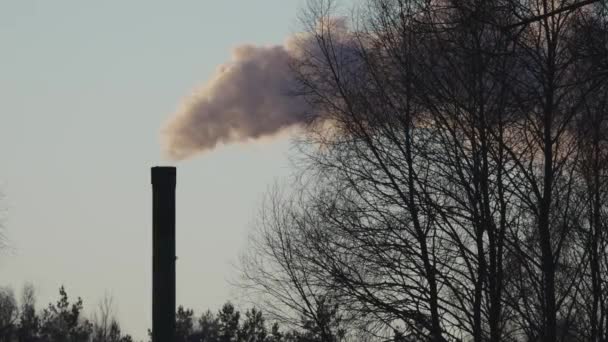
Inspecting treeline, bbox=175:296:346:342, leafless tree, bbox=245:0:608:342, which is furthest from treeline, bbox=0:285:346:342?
leafless tree, bbox=245:0:608:342

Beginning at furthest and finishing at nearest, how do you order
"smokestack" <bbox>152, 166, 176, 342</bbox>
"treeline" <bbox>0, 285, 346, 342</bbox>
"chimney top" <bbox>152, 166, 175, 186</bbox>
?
"treeline" <bbox>0, 285, 346, 342</bbox>, "chimney top" <bbox>152, 166, 175, 186</bbox>, "smokestack" <bbox>152, 166, 176, 342</bbox>

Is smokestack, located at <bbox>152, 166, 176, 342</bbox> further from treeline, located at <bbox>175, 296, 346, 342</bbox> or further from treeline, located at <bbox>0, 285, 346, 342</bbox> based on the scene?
treeline, located at <bbox>0, 285, 346, 342</bbox>

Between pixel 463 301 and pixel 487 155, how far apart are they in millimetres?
2132

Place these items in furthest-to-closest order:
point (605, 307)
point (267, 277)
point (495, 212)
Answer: point (267, 277), point (605, 307), point (495, 212)

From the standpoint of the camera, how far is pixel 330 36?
941 inches

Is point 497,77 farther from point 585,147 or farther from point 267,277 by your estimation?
point 267,277

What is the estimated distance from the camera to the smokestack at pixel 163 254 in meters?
18.3

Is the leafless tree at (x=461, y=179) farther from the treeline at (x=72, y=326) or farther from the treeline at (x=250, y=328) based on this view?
the treeline at (x=72, y=326)

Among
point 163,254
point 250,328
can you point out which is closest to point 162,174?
point 163,254

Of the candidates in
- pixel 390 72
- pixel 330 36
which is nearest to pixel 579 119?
pixel 390 72

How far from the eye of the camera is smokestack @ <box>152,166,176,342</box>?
18.3 meters

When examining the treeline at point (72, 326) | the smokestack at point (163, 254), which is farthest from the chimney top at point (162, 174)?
the treeline at point (72, 326)

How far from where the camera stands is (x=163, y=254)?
1844 centimetres

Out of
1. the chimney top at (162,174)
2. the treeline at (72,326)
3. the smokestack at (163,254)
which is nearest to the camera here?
the smokestack at (163,254)
